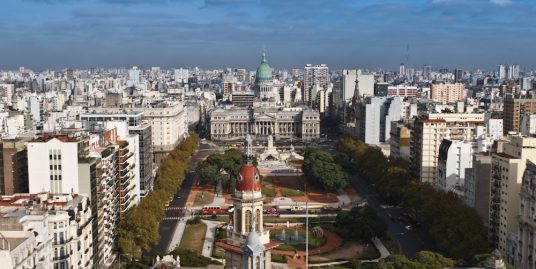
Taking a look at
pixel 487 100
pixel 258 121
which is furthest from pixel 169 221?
pixel 487 100

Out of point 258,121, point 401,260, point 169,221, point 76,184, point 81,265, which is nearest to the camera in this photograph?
point 81,265

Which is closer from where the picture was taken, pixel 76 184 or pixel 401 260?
pixel 401 260

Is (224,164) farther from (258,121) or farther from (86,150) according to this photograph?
(258,121)

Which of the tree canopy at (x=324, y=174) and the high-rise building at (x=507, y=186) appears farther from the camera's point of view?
the tree canopy at (x=324, y=174)

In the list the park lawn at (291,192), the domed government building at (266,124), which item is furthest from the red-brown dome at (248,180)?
the domed government building at (266,124)

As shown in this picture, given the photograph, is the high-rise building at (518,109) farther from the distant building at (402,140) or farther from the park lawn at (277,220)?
the park lawn at (277,220)

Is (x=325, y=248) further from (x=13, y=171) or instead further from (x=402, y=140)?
(x=402, y=140)

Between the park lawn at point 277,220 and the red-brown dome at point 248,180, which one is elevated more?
the red-brown dome at point 248,180
